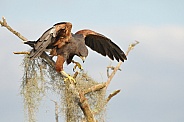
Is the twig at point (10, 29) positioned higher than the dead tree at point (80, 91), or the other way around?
the twig at point (10, 29)

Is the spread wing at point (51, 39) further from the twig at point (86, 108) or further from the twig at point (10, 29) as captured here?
the twig at point (86, 108)

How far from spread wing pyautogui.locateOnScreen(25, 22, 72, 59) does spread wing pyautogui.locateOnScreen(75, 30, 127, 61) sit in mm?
811

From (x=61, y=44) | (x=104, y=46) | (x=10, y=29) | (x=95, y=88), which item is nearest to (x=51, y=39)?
(x=61, y=44)

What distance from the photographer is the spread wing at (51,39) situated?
16.4ft

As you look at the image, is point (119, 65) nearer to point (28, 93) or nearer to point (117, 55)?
point (117, 55)

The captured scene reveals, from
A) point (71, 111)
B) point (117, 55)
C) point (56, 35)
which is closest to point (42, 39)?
point (56, 35)

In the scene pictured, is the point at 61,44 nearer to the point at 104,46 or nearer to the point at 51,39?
the point at 51,39

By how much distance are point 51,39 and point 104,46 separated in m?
1.32

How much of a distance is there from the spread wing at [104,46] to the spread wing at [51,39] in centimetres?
81

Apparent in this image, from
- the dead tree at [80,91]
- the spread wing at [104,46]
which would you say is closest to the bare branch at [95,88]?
the dead tree at [80,91]

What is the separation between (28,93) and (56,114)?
422mm

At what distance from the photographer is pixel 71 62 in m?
5.47

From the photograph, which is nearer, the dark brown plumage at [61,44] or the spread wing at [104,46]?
the dark brown plumage at [61,44]

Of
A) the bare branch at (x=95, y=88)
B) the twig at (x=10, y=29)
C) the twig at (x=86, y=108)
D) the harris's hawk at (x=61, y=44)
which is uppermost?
the twig at (x=10, y=29)
